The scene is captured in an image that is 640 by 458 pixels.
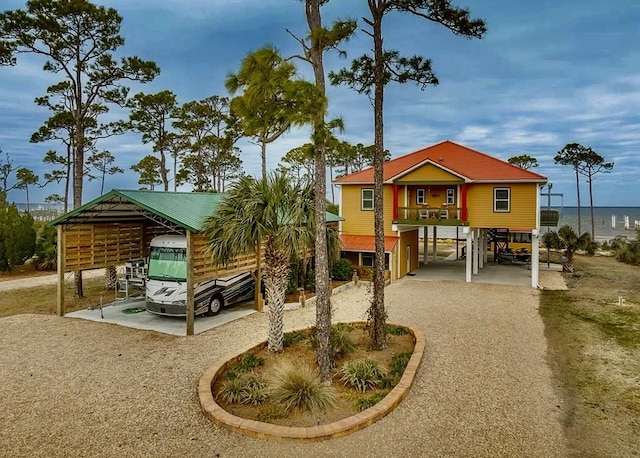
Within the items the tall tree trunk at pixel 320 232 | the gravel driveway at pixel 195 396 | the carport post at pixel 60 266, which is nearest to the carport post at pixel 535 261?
the gravel driveway at pixel 195 396

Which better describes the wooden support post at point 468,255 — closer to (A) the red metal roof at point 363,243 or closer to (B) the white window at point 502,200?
(B) the white window at point 502,200

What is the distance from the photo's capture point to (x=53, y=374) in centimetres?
823

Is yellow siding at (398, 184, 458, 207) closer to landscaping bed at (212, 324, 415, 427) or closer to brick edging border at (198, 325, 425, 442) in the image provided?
landscaping bed at (212, 324, 415, 427)

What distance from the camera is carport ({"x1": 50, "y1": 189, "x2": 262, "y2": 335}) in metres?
11.0

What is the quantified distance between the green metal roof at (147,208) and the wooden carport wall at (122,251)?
25cm

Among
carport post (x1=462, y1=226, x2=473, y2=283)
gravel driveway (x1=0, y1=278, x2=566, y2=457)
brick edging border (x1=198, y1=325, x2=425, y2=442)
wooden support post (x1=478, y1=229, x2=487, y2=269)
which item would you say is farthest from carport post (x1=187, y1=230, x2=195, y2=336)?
wooden support post (x1=478, y1=229, x2=487, y2=269)

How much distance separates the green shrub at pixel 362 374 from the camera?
7321 mm

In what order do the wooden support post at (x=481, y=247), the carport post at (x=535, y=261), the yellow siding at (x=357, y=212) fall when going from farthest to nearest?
the wooden support post at (x=481, y=247), the yellow siding at (x=357, y=212), the carport post at (x=535, y=261)

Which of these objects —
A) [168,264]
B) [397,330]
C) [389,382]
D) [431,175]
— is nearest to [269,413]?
[389,382]

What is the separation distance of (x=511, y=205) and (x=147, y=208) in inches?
645

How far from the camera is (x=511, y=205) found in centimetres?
1956

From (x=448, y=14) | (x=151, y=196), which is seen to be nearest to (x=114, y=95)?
(x=151, y=196)

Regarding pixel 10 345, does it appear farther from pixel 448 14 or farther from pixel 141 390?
pixel 448 14

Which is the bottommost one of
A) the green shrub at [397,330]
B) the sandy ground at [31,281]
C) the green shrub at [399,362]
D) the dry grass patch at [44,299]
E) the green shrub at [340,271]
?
the green shrub at [399,362]
